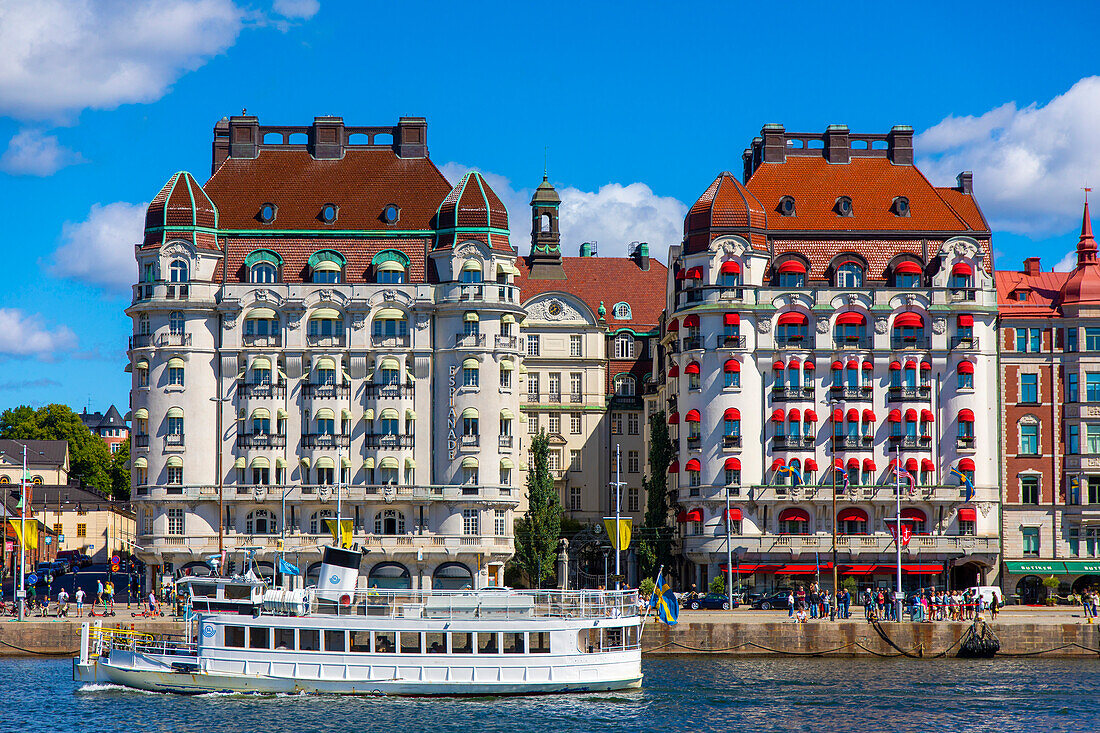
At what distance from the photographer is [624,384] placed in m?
155

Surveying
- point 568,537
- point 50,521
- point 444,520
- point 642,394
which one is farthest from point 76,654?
point 50,521

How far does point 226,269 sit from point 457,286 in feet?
62.1

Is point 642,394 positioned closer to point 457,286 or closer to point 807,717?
point 457,286

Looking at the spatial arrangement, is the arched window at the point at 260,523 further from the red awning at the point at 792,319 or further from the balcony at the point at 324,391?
the red awning at the point at 792,319

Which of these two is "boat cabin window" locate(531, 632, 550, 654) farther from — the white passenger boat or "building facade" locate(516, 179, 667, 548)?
"building facade" locate(516, 179, 667, 548)

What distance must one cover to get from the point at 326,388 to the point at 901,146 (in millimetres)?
55191

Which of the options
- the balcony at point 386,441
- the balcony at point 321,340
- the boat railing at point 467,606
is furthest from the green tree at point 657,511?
the boat railing at point 467,606

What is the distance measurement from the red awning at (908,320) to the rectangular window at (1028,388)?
1001 centimetres

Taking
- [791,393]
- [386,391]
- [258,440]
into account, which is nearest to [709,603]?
[791,393]

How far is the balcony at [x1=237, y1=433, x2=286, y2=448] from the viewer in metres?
126

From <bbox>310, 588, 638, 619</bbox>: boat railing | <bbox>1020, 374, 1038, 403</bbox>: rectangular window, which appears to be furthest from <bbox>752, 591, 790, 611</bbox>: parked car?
<bbox>310, 588, 638, 619</bbox>: boat railing

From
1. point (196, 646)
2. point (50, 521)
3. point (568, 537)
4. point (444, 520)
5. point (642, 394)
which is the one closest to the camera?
point (196, 646)

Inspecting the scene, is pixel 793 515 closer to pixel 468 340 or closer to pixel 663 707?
pixel 468 340

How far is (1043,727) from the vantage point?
7362 centimetres
